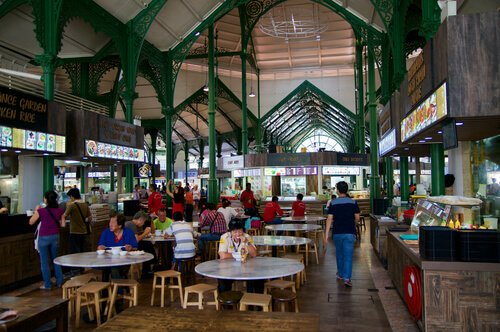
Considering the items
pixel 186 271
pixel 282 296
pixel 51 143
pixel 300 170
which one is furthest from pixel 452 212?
pixel 300 170

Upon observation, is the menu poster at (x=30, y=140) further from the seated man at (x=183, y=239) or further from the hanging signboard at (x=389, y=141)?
the hanging signboard at (x=389, y=141)

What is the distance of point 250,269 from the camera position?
4.05 meters

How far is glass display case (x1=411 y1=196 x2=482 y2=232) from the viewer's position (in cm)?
475

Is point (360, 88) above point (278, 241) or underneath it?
above

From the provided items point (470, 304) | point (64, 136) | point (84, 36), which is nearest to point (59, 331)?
point (470, 304)

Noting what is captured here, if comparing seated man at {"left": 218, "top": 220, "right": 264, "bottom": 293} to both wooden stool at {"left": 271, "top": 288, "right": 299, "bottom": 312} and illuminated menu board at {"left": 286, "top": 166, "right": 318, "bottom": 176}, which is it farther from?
illuminated menu board at {"left": 286, "top": 166, "right": 318, "bottom": 176}

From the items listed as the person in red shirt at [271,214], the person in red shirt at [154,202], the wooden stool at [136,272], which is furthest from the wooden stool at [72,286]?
the person in red shirt at [271,214]

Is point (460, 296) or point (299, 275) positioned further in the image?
point (299, 275)

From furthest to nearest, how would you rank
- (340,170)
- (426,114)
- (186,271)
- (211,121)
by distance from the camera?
(340,170) → (211,121) → (186,271) → (426,114)

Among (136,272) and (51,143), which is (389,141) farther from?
(51,143)

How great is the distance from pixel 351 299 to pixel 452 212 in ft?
6.11

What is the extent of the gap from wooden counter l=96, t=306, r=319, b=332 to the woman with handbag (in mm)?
4265

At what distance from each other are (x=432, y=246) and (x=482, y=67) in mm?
1895

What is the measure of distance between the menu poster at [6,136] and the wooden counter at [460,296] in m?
6.35
